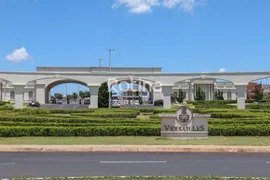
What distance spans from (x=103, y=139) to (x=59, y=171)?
6339 millimetres

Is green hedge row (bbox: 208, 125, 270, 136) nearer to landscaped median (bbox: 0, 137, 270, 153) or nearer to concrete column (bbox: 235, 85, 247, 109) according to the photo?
landscaped median (bbox: 0, 137, 270, 153)

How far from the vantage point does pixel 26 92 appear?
77.4 m

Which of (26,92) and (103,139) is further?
(26,92)

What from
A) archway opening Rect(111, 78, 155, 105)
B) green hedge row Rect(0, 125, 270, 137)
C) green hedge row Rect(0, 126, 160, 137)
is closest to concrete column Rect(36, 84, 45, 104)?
archway opening Rect(111, 78, 155, 105)

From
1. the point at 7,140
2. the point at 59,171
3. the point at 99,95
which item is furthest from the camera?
the point at 99,95

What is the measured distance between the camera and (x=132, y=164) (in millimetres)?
9477

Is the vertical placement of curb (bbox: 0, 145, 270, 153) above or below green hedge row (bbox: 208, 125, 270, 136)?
below

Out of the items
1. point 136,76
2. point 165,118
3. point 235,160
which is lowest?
point 235,160

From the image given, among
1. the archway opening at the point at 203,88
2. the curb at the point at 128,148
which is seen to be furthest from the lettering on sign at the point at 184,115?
the archway opening at the point at 203,88

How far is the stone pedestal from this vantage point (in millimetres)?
14633

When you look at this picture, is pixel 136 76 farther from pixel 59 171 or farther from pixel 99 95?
pixel 59 171

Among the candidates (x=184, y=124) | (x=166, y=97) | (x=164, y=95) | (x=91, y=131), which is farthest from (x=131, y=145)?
(x=164, y=95)

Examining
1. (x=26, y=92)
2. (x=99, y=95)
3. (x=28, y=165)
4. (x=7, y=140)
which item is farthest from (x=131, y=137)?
(x=26, y=92)

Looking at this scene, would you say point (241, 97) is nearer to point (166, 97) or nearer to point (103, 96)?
point (166, 97)
